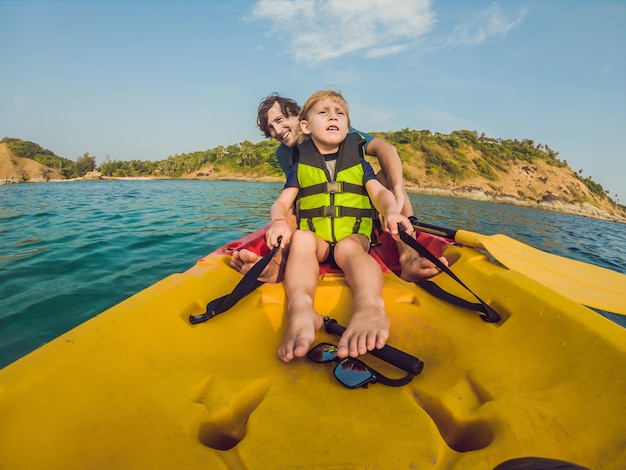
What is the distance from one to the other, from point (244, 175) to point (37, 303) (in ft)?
164

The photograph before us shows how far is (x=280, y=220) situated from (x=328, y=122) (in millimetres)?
880

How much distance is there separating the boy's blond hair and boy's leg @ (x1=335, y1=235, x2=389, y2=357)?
995 mm

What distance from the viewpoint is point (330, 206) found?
209 cm

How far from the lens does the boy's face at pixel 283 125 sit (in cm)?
342

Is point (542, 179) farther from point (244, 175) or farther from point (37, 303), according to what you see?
point (37, 303)

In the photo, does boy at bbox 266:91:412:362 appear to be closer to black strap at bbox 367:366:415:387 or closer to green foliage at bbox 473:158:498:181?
black strap at bbox 367:366:415:387

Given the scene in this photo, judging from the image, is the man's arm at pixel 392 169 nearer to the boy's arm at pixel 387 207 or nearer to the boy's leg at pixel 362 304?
the boy's arm at pixel 387 207

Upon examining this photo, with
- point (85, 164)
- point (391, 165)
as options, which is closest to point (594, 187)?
point (391, 165)

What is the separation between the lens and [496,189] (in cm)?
4219

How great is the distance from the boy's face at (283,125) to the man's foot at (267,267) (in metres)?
1.77

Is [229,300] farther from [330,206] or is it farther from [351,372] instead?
[330,206]

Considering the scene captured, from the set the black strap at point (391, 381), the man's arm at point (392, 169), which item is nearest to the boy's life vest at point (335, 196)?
the man's arm at point (392, 169)

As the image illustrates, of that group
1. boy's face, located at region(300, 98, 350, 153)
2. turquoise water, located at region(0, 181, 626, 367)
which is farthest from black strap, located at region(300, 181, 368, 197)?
turquoise water, located at region(0, 181, 626, 367)

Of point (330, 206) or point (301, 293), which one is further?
point (330, 206)
